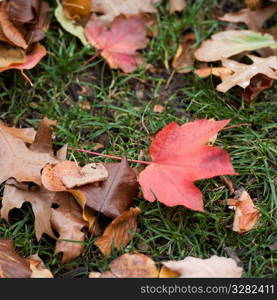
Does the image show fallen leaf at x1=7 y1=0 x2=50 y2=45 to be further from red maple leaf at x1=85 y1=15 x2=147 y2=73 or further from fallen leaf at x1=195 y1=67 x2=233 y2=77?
fallen leaf at x1=195 y1=67 x2=233 y2=77

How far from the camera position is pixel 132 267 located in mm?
1836

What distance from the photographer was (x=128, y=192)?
1985 mm

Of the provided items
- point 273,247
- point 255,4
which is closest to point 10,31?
point 255,4

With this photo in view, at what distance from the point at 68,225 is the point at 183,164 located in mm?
499

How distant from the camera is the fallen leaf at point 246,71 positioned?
2.31m

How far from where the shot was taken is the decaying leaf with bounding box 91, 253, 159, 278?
1823mm

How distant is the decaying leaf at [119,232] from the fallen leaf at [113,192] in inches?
1.2

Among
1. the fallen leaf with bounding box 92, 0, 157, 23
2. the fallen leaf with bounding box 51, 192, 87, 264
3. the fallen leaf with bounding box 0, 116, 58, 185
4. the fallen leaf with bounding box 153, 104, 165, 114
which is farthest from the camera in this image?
the fallen leaf with bounding box 92, 0, 157, 23

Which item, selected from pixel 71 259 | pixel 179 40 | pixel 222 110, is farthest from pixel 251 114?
pixel 71 259

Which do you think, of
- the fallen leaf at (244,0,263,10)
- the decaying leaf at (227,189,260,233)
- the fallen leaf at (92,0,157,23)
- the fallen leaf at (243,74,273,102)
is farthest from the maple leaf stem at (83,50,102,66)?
the decaying leaf at (227,189,260,233)

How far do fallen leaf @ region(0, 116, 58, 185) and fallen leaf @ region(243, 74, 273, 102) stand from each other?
948 mm

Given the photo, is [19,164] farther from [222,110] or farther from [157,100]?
[222,110]

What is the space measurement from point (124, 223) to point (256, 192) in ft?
1.88

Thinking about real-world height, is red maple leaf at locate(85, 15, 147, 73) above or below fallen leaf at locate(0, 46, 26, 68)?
below
